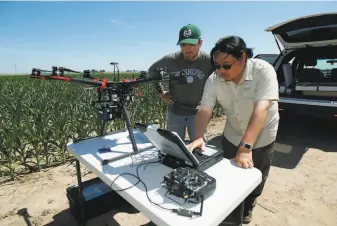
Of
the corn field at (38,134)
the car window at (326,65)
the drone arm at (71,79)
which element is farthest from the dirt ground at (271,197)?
the car window at (326,65)

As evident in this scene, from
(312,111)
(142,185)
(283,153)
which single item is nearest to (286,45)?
(312,111)

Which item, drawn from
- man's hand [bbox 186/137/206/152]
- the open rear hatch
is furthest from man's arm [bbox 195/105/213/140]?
the open rear hatch

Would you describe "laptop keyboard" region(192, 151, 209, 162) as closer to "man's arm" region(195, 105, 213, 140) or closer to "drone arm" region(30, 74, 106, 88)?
"man's arm" region(195, 105, 213, 140)

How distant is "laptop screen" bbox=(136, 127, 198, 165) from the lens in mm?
1615

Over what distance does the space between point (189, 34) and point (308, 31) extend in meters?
3.25

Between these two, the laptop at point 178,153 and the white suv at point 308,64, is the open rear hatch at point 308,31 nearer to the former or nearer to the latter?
the white suv at point 308,64

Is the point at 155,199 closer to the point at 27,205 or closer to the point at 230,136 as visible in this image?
the point at 230,136

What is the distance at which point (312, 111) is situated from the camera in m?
4.77

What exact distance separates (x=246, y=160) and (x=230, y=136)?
2.72 ft

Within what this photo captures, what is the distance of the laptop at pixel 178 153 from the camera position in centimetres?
164

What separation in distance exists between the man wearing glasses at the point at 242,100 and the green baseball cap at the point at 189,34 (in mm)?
702

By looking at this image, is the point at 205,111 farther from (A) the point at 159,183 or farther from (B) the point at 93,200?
(B) the point at 93,200

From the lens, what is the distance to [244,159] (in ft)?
5.98

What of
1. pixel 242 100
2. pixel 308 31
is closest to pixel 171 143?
pixel 242 100
